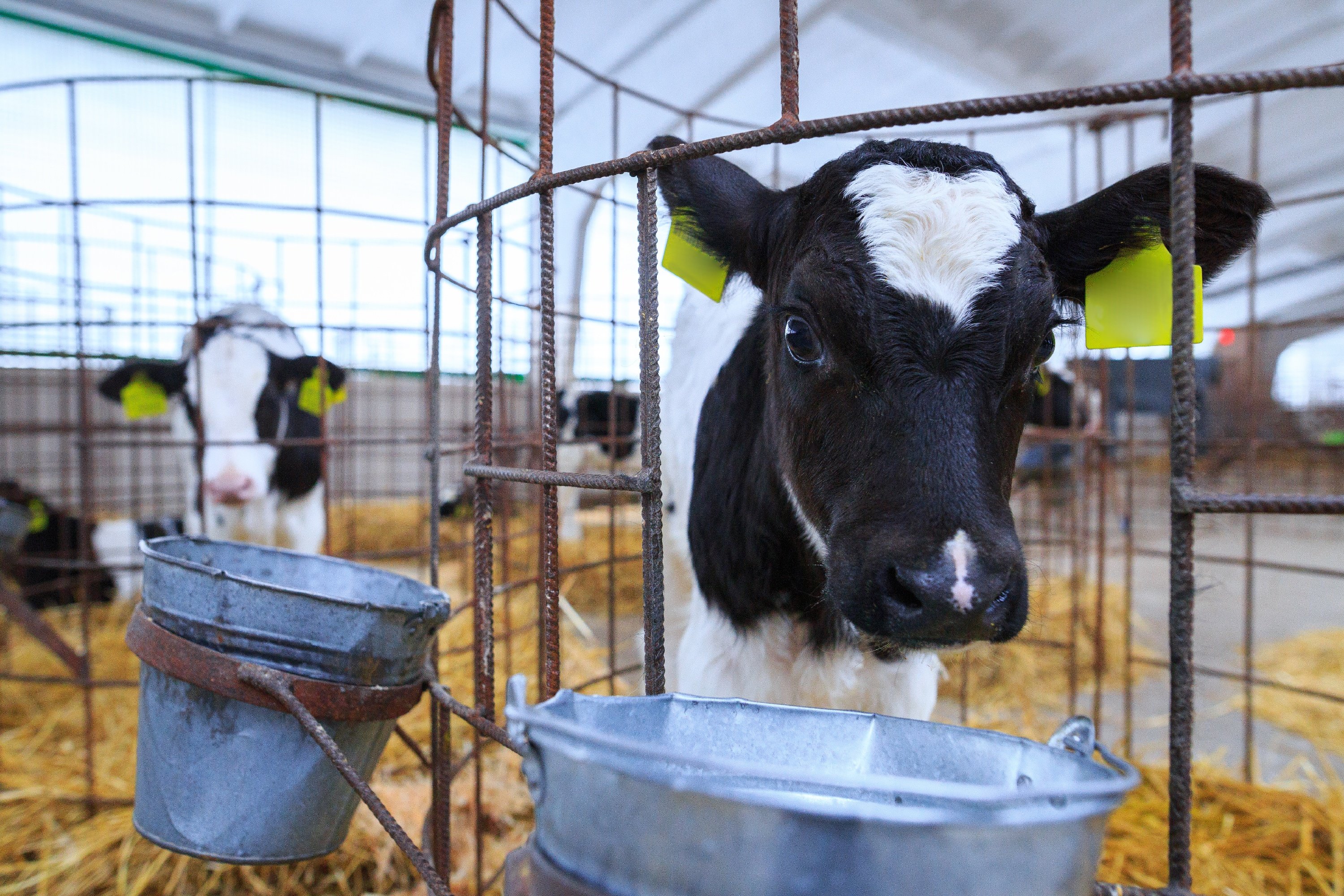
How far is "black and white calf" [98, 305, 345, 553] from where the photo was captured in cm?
391

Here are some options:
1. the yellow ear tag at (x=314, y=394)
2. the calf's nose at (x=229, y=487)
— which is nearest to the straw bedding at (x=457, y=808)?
the calf's nose at (x=229, y=487)

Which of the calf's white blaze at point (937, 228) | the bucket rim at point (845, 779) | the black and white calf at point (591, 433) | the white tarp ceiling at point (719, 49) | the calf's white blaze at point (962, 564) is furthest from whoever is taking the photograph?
the white tarp ceiling at point (719, 49)

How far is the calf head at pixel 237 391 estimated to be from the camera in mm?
3824

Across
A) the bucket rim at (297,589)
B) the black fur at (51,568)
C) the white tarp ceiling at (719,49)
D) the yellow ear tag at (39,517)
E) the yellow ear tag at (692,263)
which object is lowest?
the black fur at (51,568)

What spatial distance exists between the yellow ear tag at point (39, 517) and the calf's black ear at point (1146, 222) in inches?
242

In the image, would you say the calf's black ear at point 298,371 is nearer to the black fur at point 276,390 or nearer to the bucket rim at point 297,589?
the black fur at point 276,390

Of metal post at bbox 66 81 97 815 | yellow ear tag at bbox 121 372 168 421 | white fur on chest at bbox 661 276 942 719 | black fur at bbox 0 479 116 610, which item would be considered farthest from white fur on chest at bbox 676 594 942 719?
black fur at bbox 0 479 116 610

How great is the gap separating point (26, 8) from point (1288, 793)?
1052cm

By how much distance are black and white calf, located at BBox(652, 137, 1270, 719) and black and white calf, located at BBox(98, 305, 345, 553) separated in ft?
8.94

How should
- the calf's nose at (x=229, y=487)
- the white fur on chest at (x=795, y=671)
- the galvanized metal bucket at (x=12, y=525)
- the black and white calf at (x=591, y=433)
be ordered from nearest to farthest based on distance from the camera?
the white fur on chest at (x=795, y=671) → the calf's nose at (x=229, y=487) → the galvanized metal bucket at (x=12, y=525) → the black and white calf at (x=591, y=433)

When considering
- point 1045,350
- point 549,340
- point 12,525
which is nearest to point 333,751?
point 549,340

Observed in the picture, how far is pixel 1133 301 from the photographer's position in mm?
1420

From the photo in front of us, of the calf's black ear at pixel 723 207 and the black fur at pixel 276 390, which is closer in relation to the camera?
the calf's black ear at pixel 723 207

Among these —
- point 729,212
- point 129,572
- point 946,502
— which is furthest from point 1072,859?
point 129,572
